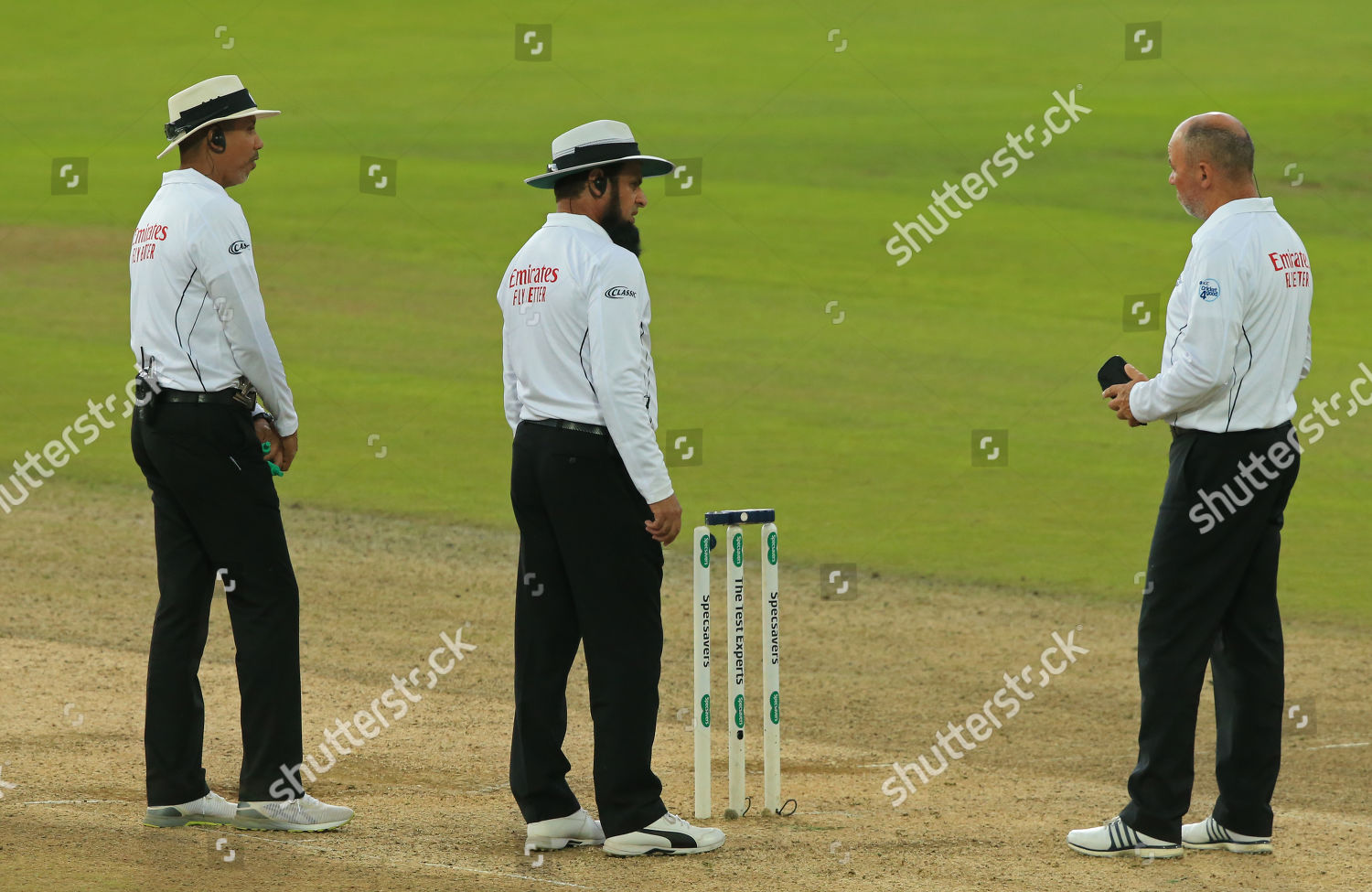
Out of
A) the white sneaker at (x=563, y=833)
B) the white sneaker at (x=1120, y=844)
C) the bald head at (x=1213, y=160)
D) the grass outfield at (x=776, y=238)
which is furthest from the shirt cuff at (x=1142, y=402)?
the grass outfield at (x=776, y=238)

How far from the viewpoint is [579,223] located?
602cm

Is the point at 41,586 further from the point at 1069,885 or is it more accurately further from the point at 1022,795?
the point at 1069,885

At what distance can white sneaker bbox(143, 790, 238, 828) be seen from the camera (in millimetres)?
6098

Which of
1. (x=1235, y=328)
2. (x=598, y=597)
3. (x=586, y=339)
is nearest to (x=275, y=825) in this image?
(x=598, y=597)

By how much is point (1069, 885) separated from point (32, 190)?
28612 mm

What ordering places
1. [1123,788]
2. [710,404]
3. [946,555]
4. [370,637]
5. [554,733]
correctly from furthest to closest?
1. [710,404]
2. [946,555]
3. [370,637]
4. [1123,788]
5. [554,733]

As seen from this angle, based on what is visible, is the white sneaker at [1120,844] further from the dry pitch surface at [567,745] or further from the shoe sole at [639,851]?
the shoe sole at [639,851]

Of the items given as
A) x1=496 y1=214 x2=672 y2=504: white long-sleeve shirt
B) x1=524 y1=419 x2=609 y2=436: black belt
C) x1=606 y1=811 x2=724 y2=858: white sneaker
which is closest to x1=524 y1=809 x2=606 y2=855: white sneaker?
x1=606 y1=811 x2=724 y2=858: white sneaker

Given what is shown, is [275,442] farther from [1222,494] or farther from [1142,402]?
[1222,494]

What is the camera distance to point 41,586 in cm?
1199

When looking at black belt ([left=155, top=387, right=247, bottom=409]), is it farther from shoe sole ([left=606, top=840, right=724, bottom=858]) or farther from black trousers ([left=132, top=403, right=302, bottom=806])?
shoe sole ([left=606, top=840, right=724, bottom=858])

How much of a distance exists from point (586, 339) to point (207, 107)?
5.48 feet

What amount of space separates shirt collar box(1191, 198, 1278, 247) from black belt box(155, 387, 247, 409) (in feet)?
11.5

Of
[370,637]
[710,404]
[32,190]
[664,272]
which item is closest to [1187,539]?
[370,637]
